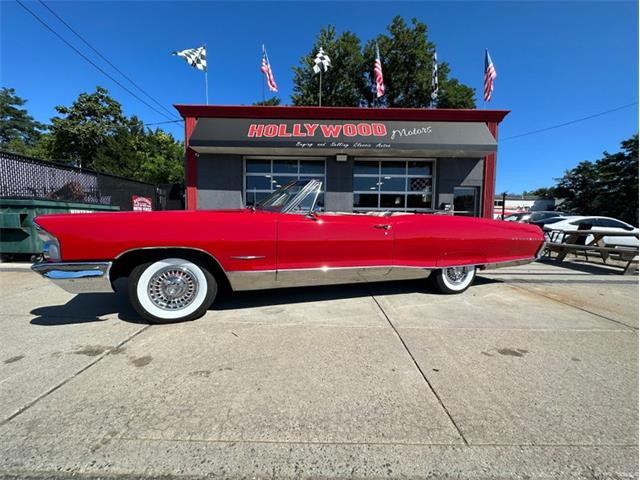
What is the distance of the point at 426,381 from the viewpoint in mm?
2150

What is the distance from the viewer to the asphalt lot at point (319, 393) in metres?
1.46

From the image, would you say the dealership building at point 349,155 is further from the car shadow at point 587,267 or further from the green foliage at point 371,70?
the green foliage at point 371,70

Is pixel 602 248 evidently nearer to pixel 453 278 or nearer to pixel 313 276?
pixel 453 278

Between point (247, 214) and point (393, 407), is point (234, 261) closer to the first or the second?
point (247, 214)

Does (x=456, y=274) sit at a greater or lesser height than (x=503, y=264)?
lesser

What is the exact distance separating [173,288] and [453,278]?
12.0ft

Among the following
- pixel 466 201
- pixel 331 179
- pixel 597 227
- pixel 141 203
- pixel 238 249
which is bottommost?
pixel 238 249

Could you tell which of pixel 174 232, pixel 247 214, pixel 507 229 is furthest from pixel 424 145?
pixel 174 232

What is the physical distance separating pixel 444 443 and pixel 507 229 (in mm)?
3700

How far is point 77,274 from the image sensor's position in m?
2.89

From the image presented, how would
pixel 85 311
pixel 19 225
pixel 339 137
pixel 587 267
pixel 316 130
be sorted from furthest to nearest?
1. pixel 316 130
2. pixel 339 137
3. pixel 587 267
4. pixel 19 225
5. pixel 85 311

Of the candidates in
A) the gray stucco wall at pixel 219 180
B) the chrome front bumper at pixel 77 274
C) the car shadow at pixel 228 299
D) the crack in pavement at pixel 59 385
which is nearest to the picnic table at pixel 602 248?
the car shadow at pixel 228 299

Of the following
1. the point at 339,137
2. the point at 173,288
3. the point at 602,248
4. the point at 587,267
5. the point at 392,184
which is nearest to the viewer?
the point at 173,288

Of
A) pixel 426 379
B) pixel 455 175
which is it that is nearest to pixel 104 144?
pixel 455 175
